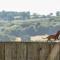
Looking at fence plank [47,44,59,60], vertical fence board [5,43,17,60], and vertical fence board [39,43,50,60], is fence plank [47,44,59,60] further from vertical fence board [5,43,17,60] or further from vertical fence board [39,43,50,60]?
vertical fence board [5,43,17,60]

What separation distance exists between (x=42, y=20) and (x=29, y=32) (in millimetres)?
179

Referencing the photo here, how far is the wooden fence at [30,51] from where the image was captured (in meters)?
1.53

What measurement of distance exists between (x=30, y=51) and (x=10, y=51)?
18cm

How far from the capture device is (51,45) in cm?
153

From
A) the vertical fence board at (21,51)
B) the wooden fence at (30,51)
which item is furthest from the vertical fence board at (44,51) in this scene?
the vertical fence board at (21,51)

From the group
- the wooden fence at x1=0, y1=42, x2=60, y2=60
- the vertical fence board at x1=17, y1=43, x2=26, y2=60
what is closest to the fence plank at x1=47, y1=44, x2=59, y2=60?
the wooden fence at x1=0, y1=42, x2=60, y2=60

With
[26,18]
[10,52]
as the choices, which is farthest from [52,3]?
[10,52]

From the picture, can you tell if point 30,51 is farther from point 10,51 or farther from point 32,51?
point 10,51

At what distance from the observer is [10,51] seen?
1.54 metres

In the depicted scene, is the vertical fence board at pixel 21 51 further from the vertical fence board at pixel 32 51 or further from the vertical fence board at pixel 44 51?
the vertical fence board at pixel 44 51

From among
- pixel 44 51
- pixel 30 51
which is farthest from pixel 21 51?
pixel 44 51

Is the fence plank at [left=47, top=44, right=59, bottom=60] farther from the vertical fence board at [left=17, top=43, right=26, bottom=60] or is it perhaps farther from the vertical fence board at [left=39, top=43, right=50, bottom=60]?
the vertical fence board at [left=17, top=43, right=26, bottom=60]

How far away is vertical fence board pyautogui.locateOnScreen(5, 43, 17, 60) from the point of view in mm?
1534

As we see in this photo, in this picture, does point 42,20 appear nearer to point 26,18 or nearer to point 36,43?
point 26,18
